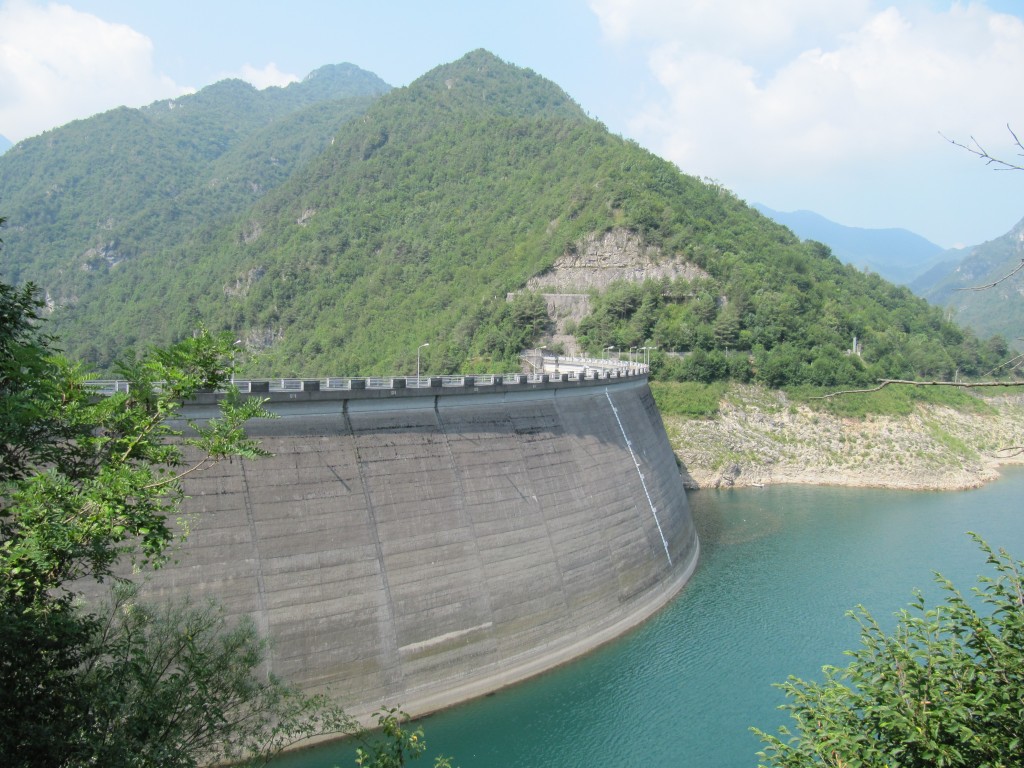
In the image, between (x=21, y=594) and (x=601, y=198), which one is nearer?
(x=21, y=594)

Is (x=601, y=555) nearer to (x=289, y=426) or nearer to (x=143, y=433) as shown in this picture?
(x=289, y=426)

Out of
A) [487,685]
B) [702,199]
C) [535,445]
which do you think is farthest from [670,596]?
[702,199]

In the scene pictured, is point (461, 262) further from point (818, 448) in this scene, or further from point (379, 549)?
point (379, 549)

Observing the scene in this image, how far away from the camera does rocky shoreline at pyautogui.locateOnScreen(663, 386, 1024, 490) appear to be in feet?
197

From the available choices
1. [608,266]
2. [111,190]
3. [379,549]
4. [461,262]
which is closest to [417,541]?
[379,549]

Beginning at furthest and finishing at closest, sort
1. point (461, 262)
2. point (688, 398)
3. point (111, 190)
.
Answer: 1. point (111, 190)
2. point (461, 262)
3. point (688, 398)

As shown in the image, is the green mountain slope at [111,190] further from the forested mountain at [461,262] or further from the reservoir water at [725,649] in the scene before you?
the reservoir water at [725,649]

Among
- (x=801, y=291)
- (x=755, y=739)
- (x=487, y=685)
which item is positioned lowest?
(x=755, y=739)

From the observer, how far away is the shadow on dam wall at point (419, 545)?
20281 mm

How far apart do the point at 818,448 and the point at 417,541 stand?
49.1 m

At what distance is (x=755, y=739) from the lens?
880 inches

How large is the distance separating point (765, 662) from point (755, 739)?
509cm

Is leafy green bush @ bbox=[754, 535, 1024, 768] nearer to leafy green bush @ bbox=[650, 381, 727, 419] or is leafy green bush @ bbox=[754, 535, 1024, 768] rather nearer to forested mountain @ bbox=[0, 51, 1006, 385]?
leafy green bush @ bbox=[650, 381, 727, 419]

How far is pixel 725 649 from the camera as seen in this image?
2820 centimetres
